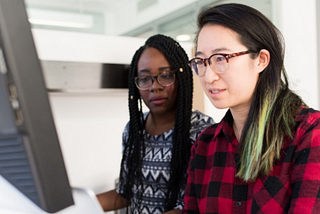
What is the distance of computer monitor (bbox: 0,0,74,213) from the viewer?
281mm

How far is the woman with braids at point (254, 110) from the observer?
763mm

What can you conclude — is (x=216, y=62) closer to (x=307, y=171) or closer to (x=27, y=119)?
(x=307, y=171)

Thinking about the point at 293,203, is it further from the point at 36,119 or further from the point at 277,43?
the point at 36,119

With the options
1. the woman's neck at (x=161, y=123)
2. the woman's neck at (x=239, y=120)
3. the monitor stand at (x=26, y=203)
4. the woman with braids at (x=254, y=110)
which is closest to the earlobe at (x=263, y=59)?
the woman with braids at (x=254, y=110)

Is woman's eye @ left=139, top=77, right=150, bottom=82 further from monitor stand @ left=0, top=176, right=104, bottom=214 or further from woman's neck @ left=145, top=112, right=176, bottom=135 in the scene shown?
monitor stand @ left=0, top=176, right=104, bottom=214

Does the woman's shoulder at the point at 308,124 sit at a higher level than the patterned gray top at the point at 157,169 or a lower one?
higher

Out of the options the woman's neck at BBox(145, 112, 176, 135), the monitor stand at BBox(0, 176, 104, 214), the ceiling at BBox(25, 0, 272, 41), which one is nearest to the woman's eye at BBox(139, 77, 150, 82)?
the woman's neck at BBox(145, 112, 176, 135)

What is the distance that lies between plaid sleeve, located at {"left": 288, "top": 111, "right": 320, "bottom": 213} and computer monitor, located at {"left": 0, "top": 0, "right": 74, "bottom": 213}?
0.53m

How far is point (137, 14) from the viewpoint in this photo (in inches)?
77.8

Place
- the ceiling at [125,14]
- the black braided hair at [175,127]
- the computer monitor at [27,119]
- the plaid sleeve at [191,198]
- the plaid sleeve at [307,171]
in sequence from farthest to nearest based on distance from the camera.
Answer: the ceiling at [125,14] < the black braided hair at [175,127] < the plaid sleeve at [191,198] < the plaid sleeve at [307,171] < the computer monitor at [27,119]

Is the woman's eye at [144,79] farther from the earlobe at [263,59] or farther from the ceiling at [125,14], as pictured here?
the earlobe at [263,59]

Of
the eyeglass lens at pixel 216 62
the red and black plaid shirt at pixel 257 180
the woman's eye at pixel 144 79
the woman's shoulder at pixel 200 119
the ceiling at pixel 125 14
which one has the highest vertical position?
the ceiling at pixel 125 14

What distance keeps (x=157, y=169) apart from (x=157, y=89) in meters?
0.27

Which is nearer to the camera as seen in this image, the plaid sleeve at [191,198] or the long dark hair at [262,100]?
the long dark hair at [262,100]
